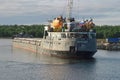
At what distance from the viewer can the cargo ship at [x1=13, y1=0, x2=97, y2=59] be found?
78.2 meters

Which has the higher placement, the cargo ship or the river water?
the cargo ship

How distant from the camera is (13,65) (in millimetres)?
72000

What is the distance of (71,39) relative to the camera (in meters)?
78.3

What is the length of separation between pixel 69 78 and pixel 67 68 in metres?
9.87

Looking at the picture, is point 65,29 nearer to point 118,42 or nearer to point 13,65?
point 13,65

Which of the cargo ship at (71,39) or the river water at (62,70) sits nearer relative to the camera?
the river water at (62,70)

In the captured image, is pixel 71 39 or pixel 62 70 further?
pixel 71 39

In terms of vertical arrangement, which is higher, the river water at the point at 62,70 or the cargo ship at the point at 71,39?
the cargo ship at the point at 71,39

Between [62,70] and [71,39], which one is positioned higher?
[71,39]

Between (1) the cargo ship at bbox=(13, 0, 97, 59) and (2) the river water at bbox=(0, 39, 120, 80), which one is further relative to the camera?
(1) the cargo ship at bbox=(13, 0, 97, 59)

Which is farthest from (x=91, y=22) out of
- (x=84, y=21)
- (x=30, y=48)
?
(x=30, y=48)

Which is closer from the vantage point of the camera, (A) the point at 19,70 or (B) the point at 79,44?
(A) the point at 19,70

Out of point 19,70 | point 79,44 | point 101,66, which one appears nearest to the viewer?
point 19,70

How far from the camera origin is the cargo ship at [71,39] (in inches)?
3081
